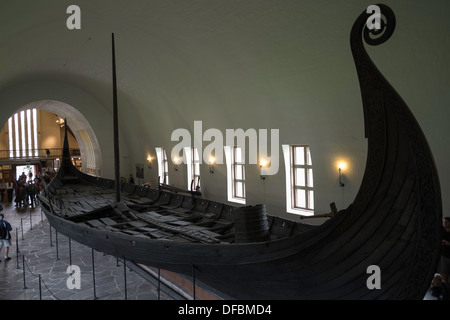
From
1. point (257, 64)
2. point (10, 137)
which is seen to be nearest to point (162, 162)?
point (257, 64)

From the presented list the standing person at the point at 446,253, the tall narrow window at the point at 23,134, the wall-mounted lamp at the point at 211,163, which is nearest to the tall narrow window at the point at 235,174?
the wall-mounted lamp at the point at 211,163

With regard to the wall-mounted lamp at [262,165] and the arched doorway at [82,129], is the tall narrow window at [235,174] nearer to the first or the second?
the wall-mounted lamp at [262,165]

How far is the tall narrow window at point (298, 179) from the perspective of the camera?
34.3 feet

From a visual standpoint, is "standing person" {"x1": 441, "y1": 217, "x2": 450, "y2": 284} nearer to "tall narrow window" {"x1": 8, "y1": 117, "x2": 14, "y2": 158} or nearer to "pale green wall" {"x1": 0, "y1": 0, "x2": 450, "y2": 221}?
"pale green wall" {"x1": 0, "y1": 0, "x2": 450, "y2": 221}

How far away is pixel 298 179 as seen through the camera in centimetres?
1070

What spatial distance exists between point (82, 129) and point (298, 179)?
49.3 feet

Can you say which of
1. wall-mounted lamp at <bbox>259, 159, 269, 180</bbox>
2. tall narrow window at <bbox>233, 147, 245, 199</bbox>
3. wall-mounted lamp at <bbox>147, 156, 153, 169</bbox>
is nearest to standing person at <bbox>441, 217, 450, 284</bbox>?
wall-mounted lamp at <bbox>259, 159, 269, 180</bbox>

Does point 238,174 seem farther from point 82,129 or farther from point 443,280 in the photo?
point 82,129

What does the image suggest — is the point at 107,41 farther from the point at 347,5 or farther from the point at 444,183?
the point at 444,183

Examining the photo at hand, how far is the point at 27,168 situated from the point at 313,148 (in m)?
25.6

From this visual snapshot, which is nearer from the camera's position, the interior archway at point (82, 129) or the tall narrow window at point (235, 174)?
the tall narrow window at point (235, 174)

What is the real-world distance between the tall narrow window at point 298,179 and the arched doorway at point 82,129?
12.1 m

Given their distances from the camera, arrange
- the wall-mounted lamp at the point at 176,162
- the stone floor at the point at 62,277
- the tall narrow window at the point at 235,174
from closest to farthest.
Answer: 1. the stone floor at the point at 62,277
2. the tall narrow window at the point at 235,174
3. the wall-mounted lamp at the point at 176,162

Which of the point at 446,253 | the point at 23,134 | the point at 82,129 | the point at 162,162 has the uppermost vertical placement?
the point at 23,134
